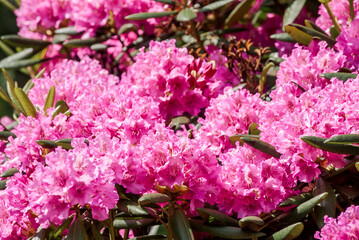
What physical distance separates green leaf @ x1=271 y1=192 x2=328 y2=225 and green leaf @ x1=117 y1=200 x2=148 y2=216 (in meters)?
0.28

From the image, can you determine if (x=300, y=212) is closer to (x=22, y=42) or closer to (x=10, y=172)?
(x=10, y=172)

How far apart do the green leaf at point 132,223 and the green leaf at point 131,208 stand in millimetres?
50

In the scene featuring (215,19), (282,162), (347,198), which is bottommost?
(347,198)

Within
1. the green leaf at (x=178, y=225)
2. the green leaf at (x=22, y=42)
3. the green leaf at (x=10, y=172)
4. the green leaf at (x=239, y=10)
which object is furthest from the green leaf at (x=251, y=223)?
the green leaf at (x=22, y=42)

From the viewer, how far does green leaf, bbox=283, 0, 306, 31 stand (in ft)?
5.98

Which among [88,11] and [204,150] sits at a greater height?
[88,11]

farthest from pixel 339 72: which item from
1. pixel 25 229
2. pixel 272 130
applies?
pixel 25 229

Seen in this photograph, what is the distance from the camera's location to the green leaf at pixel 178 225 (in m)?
1.19

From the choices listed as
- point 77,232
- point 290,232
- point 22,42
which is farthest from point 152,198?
point 22,42

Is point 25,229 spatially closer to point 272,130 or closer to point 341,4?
point 272,130

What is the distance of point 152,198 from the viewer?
3.83 ft

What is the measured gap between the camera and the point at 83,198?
3.74 feet

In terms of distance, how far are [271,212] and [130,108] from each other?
410 mm

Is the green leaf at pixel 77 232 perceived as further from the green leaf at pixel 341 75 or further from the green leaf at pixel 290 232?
the green leaf at pixel 341 75
